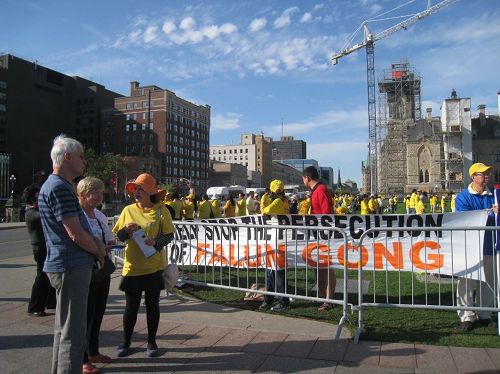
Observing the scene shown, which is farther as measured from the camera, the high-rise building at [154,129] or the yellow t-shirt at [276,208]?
the high-rise building at [154,129]

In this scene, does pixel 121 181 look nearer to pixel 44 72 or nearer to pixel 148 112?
pixel 148 112

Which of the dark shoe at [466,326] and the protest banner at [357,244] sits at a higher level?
the protest banner at [357,244]

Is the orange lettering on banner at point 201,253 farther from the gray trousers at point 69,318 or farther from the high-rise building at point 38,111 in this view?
the high-rise building at point 38,111

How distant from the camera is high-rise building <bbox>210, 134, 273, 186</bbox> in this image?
178750 millimetres

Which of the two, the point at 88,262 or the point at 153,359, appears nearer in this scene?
the point at 88,262

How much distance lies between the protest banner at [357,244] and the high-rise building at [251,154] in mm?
167138

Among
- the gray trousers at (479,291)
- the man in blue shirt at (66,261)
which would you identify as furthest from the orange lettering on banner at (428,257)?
the man in blue shirt at (66,261)

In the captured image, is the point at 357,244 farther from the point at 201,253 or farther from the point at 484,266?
the point at 201,253

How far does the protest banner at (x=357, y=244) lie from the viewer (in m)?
5.52

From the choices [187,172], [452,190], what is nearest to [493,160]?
[452,190]

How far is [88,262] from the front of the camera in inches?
132

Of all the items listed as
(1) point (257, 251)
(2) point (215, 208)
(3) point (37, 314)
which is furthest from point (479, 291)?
(2) point (215, 208)

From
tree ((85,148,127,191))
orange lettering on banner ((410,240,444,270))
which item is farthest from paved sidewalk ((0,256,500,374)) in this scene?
tree ((85,148,127,191))

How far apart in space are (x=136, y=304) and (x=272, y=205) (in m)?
3.27
